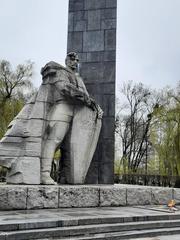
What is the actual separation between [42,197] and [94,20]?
19.9 feet

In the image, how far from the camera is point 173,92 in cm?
2947

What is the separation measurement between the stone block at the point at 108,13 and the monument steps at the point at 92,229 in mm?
6497

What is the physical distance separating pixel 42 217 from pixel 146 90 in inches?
1126

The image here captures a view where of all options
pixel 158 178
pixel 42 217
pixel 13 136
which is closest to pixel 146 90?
pixel 158 178

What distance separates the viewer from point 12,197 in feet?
24.5

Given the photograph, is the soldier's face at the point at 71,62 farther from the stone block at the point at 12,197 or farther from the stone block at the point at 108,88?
the stone block at the point at 12,197

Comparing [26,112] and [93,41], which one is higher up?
[93,41]

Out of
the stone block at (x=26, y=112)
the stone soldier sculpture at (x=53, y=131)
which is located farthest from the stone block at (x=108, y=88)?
the stone block at (x=26, y=112)

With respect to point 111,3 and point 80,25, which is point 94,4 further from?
point 80,25

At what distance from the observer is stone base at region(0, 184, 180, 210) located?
752 centimetres

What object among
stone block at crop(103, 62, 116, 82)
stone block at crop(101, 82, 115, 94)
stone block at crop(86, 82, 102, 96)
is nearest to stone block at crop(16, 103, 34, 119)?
stone block at crop(86, 82, 102, 96)

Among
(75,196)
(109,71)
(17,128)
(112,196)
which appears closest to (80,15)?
(109,71)

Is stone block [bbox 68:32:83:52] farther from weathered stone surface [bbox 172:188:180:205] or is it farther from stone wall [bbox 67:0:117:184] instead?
weathered stone surface [bbox 172:188:180:205]

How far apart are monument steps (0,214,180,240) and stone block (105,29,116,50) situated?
18.4 feet
